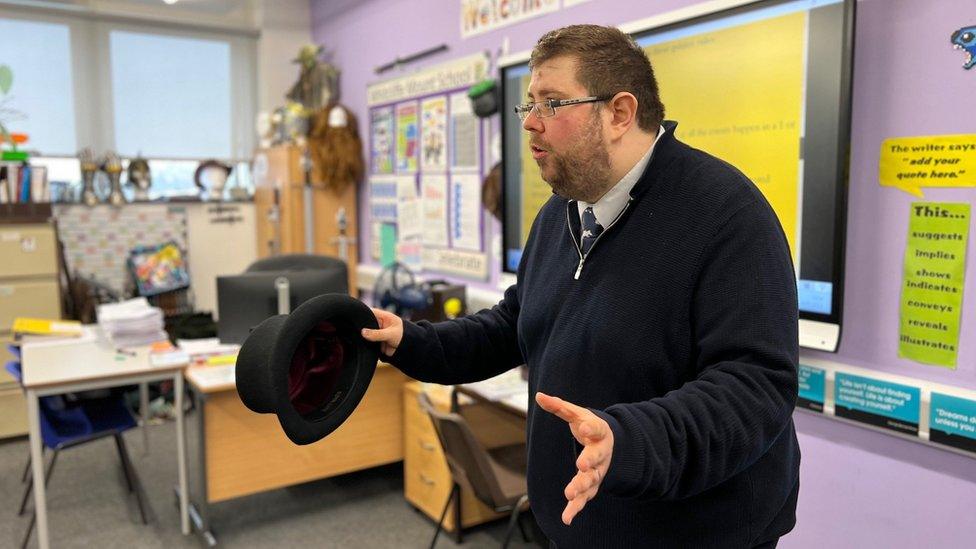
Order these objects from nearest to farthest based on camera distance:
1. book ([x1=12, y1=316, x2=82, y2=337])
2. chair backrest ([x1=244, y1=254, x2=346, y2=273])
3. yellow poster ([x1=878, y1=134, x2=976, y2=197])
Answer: yellow poster ([x1=878, y1=134, x2=976, y2=197]) < book ([x1=12, y1=316, x2=82, y2=337]) < chair backrest ([x1=244, y1=254, x2=346, y2=273])

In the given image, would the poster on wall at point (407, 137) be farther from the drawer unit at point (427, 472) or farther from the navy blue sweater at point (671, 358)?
the navy blue sweater at point (671, 358)

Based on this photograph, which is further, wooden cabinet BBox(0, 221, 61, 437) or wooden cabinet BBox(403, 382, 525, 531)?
wooden cabinet BBox(0, 221, 61, 437)

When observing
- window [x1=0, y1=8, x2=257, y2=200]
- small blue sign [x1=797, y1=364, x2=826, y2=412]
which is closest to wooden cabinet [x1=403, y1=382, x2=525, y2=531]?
small blue sign [x1=797, y1=364, x2=826, y2=412]

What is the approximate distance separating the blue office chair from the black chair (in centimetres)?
148

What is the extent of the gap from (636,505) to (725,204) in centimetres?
50

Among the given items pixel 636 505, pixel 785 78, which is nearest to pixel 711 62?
pixel 785 78

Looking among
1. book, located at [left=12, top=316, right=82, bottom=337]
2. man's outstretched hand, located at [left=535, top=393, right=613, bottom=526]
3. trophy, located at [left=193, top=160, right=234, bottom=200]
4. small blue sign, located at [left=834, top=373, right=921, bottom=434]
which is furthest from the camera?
trophy, located at [left=193, top=160, right=234, bottom=200]

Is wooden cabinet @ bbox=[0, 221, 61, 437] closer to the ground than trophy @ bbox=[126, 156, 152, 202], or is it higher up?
closer to the ground

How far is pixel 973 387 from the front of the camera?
180 cm

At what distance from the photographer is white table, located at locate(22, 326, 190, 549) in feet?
8.94

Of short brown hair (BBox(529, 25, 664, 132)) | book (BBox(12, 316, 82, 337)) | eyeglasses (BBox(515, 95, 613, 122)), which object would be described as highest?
short brown hair (BBox(529, 25, 664, 132))

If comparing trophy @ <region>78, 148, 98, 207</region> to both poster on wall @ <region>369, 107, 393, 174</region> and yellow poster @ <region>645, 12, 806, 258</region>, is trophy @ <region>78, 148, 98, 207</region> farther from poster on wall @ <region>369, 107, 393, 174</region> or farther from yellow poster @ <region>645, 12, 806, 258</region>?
yellow poster @ <region>645, 12, 806, 258</region>

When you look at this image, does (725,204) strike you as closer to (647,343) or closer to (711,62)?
(647,343)

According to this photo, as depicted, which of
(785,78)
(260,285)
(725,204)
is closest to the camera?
(725,204)
